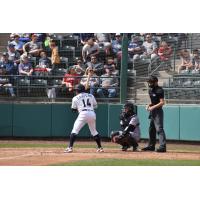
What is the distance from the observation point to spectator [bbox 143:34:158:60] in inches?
818

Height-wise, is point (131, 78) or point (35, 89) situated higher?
point (131, 78)

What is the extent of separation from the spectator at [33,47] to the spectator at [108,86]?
110 inches

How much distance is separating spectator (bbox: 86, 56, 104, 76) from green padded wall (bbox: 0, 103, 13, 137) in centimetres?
323

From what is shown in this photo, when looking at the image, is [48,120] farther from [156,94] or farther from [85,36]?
[156,94]

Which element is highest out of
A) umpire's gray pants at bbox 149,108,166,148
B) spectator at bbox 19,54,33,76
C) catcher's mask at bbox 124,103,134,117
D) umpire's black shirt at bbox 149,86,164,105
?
spectator at bbox 19,54,33,76

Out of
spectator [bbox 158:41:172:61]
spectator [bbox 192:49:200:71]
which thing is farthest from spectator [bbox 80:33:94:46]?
spectator [bbox 192:49:200:71]

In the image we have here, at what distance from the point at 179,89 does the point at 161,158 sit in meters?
6.66

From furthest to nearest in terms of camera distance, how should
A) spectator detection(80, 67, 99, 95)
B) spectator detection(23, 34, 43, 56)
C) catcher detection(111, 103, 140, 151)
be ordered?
spectator detection(23, 34, 43, 56) → spectator detection(80, 67, 99, 95) → catcher detection(111, 103, 140, 151)

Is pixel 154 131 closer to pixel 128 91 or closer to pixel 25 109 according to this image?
pixel 128 91

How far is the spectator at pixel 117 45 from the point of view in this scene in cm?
2181

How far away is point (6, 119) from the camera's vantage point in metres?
21.3

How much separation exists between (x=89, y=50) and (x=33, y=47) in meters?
2.21

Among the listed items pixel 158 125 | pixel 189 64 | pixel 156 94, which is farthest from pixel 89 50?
pixel 158 125

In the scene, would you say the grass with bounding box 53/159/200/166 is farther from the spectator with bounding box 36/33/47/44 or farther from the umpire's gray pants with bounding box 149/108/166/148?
the spectator with bounding box 36/33/47/44
